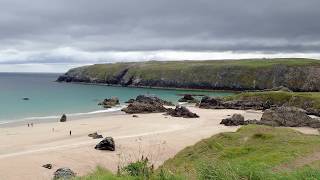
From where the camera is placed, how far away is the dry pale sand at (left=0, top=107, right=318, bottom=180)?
3331 centimetres

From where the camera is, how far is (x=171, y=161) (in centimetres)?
2823

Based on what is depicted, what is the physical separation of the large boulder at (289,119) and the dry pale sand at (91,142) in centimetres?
311

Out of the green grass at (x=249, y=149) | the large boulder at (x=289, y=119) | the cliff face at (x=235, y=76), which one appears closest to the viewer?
the green grass at (x=249, y=149)

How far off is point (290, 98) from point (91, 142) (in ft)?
175

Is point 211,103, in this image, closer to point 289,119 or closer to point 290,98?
point 290,98

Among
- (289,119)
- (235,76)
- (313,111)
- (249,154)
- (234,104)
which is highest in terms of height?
(249,154)

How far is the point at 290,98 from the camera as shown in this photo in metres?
87.2

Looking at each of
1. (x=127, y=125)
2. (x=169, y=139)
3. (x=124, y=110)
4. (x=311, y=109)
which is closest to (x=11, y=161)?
(x=169, y=139)

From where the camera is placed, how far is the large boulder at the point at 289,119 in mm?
57125

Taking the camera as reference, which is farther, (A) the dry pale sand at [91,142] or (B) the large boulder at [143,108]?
(B) the large boulder at [143,108]

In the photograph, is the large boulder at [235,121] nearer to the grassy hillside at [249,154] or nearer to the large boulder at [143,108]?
the large boulder at [143,108]

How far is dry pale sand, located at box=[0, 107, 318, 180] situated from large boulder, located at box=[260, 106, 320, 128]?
3.11 m

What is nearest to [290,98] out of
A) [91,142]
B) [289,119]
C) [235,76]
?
[289,119]

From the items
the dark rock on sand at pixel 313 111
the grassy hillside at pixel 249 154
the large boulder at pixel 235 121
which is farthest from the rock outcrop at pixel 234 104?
the grassy hillside at pixel 249 154
